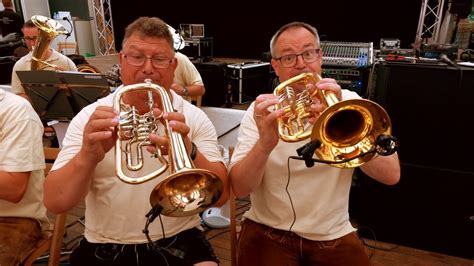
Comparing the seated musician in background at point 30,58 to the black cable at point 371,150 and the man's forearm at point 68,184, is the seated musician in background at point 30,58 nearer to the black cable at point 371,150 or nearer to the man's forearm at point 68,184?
the man's forearm at point 68,184

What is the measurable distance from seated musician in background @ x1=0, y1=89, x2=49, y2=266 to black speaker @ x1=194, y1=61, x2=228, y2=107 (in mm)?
4332

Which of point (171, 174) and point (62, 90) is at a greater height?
point (171, 174)

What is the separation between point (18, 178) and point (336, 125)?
1357mm

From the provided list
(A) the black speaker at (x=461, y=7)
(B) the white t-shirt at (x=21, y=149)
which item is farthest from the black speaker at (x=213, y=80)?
(B) the white t-shirt at (x=21, y=149)

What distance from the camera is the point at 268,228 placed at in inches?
63.1

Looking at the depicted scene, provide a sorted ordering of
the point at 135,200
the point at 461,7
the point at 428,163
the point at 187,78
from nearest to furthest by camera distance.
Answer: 1. the point at 135,200
2. the point at 428,163
3. the point at 187,78
4. the point at 461,7

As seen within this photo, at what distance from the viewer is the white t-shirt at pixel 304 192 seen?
153 cm

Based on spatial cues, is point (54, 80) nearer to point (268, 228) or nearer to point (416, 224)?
point (268, 228)

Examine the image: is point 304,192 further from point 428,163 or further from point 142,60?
point 428,163

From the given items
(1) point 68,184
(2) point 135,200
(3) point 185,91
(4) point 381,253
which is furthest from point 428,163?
(3) point 185,91

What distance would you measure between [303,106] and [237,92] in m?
4.98

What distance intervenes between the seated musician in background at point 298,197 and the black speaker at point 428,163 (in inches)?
30.7

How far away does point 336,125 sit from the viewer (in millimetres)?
1287

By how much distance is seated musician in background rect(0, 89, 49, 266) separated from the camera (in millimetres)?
1544
